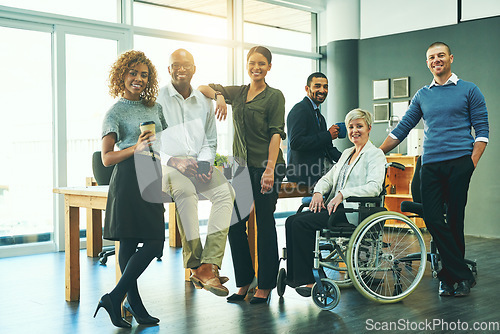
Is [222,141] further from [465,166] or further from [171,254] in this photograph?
[465,166]

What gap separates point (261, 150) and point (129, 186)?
34.7 inches

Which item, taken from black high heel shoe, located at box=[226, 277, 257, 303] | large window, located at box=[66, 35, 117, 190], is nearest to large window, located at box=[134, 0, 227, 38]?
large window, located at box=[66, 35, 117, 190]

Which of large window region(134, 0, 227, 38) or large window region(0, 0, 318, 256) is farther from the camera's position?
large window region(134, 0, 227, 38)

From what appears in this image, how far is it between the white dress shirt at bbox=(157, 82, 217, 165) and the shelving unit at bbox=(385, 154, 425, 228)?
4.28 m

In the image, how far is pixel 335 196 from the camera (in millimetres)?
3363

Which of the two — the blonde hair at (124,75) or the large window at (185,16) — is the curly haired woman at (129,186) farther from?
the large window at (185,16)

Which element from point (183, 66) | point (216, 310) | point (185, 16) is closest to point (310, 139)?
point (183, 66)

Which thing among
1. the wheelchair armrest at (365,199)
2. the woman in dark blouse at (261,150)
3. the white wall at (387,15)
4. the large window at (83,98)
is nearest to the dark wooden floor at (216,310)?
the woman in dark blouse at (261,150)

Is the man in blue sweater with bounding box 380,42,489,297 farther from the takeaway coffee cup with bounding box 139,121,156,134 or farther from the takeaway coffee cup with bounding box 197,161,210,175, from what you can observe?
the takeaway coffee cup with bounding box 139,121,156,134

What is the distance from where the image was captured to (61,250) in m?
5.57

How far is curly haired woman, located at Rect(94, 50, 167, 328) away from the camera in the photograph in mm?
2773

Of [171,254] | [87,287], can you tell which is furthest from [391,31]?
[87,287]

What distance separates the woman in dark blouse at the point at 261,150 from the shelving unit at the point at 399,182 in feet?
→ 12.8

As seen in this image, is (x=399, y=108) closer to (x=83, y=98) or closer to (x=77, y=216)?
(x=83, y=98)
